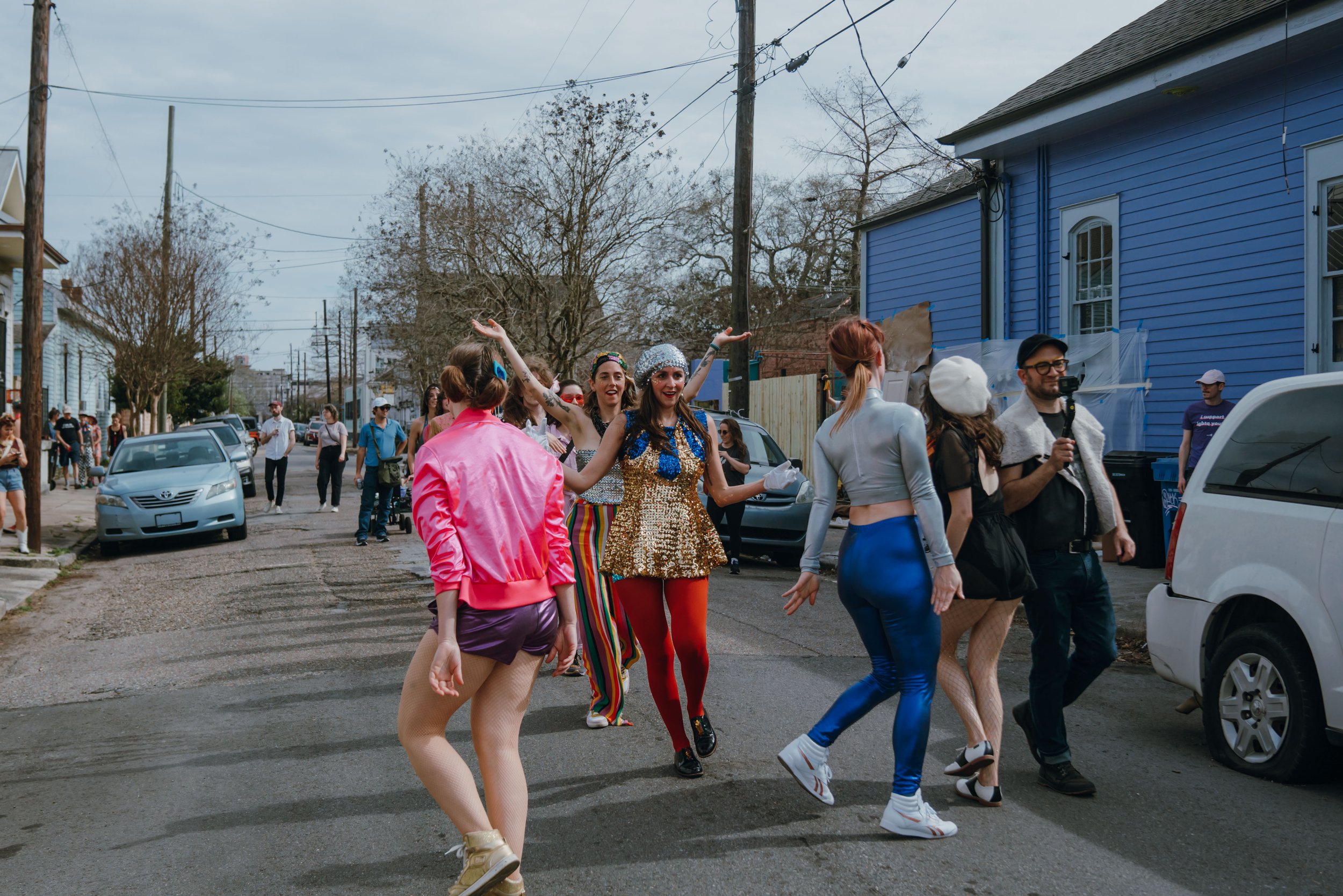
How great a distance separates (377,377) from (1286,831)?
34.7 meters

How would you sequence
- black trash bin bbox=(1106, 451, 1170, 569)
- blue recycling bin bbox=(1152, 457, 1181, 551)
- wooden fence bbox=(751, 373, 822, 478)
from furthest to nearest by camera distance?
wooden fence bbox=(751, 373, 822, 478), black trash bin bbox=(1106, 451, 1170, 569), blue recycling bin bbox=(1152, 457, 1181, 551)

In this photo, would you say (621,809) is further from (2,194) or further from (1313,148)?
(2,194)

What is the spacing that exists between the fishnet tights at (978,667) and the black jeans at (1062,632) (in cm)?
16

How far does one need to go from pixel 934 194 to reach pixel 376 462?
30.3 ft

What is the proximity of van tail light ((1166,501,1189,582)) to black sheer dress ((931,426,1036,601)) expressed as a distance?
1.47 metres

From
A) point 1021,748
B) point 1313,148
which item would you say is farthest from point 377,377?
point 1021,748

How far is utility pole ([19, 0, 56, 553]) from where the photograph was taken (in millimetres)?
13836

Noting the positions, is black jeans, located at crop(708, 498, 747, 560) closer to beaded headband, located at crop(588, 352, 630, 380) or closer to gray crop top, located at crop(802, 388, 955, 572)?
Result: beaded headband, located at crop(588, 352, 630, 380)

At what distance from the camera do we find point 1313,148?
423 inches

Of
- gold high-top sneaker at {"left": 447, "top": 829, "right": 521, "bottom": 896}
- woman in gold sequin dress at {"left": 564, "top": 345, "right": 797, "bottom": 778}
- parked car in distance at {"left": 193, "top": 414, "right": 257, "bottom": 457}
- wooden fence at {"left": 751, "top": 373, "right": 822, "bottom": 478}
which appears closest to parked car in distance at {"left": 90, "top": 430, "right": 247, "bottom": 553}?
wooden fence at {"left": 751, "top": 373, "right": 822, "bottom": 478}

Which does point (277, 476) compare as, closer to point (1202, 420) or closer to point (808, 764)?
point (1202, 420)

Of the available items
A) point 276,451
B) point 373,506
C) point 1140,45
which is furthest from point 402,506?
point 1140,45

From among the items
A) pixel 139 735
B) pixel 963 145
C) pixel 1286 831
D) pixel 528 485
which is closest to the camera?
pixel 528 485

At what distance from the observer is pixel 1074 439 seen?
14.6 ft
